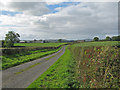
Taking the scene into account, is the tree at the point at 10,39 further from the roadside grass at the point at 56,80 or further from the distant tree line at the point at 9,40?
the roadside grass at the point at 56,80

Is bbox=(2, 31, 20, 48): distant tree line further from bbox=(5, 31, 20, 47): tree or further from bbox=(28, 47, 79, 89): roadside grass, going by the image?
bbox=(28, 47, 79, 89): roadside grass

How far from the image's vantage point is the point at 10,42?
70.1 m

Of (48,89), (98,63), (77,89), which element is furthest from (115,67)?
(48,89)

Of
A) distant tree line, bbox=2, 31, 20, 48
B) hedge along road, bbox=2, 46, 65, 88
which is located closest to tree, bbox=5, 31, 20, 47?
distant tree line, bbox=2, 31, 20, 48

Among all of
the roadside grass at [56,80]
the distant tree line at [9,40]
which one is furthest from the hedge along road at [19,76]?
the distant tree line at [9,40]

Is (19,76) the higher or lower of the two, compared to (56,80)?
lower

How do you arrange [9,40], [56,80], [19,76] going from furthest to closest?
[9,40], [19,76], [56,80]

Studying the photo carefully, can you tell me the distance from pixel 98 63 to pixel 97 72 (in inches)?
22.2

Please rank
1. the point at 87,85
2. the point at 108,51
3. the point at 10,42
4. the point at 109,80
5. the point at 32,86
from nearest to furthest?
the point at 109,80, the point at 87,85, the point at 108,51, the point at 32,86, the point at 10,42

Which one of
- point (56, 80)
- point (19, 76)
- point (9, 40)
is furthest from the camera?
point (9, 40)

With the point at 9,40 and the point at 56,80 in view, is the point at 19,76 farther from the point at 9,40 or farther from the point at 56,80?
the point at 9,40

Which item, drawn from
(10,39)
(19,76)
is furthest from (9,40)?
(19,76)

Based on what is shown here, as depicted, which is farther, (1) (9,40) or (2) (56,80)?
(1) (9,40)

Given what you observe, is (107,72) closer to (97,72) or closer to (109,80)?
(109,80)
